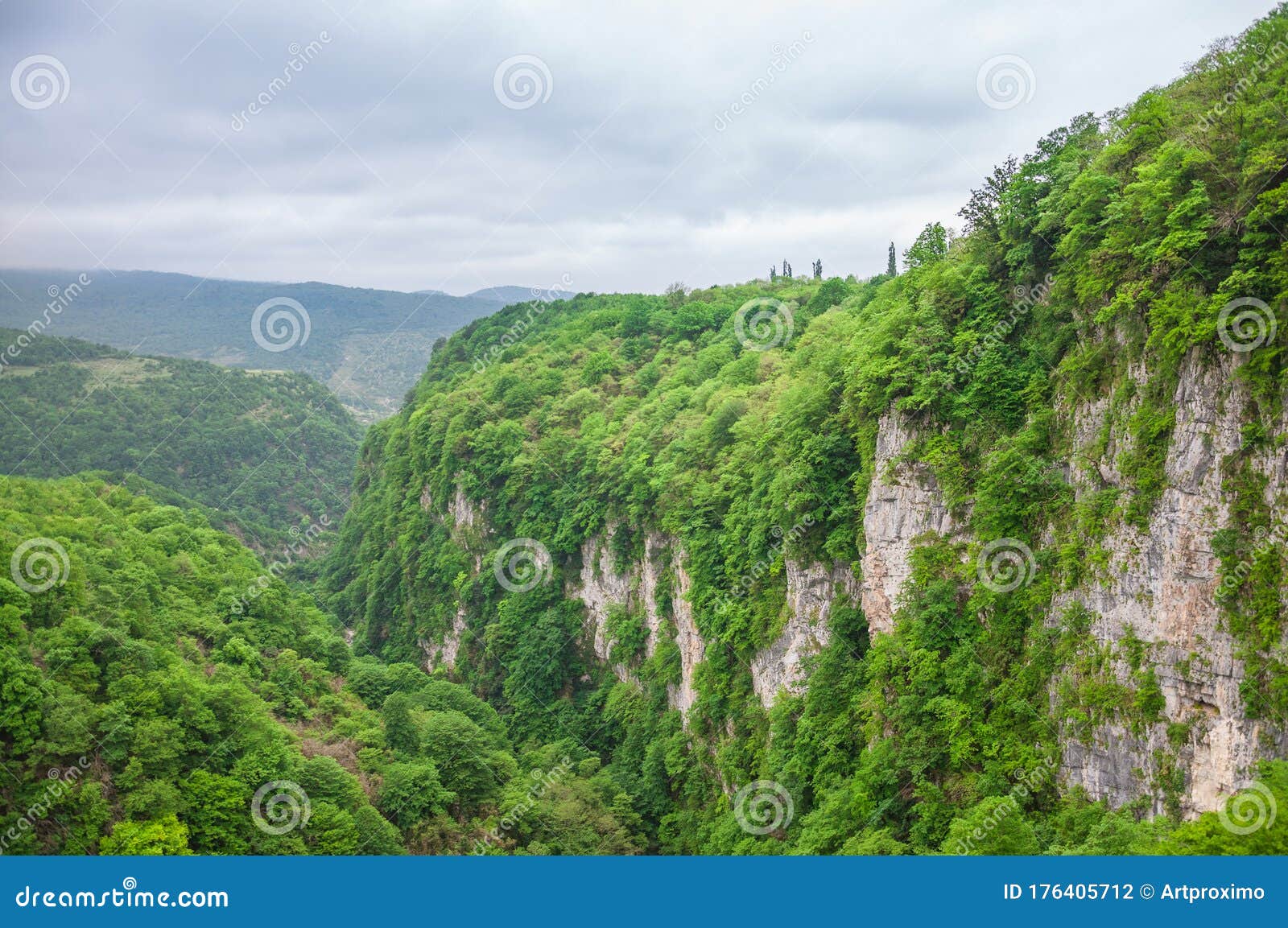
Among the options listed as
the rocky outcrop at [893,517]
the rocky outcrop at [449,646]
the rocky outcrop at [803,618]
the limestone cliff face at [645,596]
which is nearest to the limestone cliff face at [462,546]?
the rocky outcrop at [449,646]

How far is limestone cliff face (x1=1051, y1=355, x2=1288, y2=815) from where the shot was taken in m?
20.0

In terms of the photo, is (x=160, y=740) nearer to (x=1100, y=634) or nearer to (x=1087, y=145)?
(x=1100, y=634)

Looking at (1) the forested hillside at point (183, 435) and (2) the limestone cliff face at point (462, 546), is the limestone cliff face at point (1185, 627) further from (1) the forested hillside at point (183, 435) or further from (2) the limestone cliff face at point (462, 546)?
(1) the forested hillside at point (183, 435)

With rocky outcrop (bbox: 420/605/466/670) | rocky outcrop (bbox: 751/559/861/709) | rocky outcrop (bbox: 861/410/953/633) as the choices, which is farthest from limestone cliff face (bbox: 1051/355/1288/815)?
rocky outcrop (bbox: 420/605/466/670)

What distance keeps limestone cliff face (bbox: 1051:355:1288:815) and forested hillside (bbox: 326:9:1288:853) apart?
6 cm

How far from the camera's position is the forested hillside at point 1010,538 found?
20562 millimetres

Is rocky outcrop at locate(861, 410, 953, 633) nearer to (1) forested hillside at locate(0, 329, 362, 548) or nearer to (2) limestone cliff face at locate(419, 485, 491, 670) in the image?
(2) limestone cliff face at locate(419, 485, 491, 670)

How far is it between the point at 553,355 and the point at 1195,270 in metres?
63.5

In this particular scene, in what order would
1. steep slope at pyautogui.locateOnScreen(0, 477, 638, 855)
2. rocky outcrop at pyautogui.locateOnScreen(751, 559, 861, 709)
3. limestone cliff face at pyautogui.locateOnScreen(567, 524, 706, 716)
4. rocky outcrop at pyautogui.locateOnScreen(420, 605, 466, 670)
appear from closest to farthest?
steep slope at pyautogui.locateOnScreen(0, 477, 638, 855), rocky outcrop at pyautogui.locateOnScreen(751, 559, 861, 709), limestone cliff face at pyautogui.locateOnScreen(567, 524, 706, 716), rocky outcrop at pyautogui.locateOnScreen(420, 605, 466, 670)

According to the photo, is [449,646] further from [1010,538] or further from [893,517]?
[1010,538]

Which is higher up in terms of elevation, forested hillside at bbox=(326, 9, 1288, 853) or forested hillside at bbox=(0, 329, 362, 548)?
forested hillside at bbox=(0, 329, 362, 548)

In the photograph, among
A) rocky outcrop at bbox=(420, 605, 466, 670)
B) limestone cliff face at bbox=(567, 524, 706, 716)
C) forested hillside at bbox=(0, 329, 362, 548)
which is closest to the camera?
limestone cliff face at bbox=(567, 524, 706, 716)

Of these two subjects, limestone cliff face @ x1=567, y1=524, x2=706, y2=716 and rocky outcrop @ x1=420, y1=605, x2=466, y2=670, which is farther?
rocky outcrop @ x1=420, y1=605, x2=466, y2=670

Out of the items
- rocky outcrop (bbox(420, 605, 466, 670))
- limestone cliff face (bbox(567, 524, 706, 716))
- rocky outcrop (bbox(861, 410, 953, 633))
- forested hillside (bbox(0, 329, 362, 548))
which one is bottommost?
rocky outcrop (bbox(420, 605, 466, 670))
